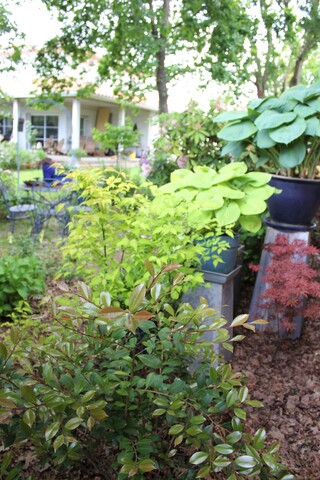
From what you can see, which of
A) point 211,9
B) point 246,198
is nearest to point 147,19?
point 211,9

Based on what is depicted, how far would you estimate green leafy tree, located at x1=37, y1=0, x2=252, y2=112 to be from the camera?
25.0ft

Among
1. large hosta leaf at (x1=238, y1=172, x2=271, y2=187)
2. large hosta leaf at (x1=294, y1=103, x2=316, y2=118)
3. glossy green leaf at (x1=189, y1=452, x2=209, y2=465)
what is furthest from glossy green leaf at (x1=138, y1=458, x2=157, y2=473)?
large hosta leaf at (x1=294, y1=103, x2=316, y2=118)

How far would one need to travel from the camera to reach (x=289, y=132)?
10.0ft

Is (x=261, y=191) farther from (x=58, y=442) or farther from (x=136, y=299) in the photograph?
(x=58, y=442)

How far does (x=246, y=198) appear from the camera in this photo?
9.39 feet

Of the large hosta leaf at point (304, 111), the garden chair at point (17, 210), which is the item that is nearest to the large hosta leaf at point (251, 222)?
the large hosta leaf at point (304, 111)

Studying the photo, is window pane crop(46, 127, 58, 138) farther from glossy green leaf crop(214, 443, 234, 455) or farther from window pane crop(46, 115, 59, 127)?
glossy green leaf crop(214, 443, 234, 455)

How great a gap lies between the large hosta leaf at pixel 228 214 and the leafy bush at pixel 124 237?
0.40 metres

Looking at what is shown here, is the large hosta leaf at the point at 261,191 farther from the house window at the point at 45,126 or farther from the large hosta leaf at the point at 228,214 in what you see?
the house window at the point at 45,126

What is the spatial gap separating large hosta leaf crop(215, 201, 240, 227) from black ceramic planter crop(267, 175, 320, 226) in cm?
64

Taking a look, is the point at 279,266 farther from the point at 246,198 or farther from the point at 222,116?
the point at 222,116

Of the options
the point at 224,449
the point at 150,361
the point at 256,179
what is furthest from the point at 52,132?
the point at 224,449

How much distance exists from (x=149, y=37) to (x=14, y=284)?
5748 millimetres

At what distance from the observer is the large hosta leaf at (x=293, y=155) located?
3222 mm
